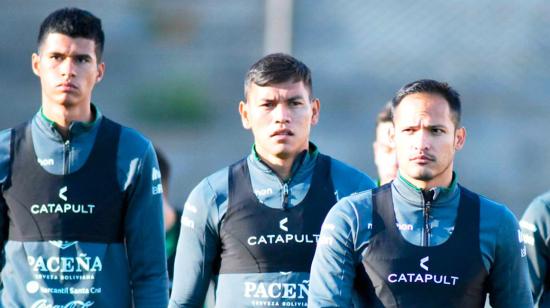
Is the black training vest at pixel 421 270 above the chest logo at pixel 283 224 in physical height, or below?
below

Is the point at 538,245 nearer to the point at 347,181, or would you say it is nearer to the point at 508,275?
the point at 347,181

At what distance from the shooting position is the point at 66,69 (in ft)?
21.0

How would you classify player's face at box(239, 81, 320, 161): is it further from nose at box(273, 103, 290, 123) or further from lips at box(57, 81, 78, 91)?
lips at box(57, 81, 78, 91)

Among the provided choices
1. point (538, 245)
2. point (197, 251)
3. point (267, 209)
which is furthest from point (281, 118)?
point (538, 245)

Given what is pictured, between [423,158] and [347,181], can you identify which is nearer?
[423,158]

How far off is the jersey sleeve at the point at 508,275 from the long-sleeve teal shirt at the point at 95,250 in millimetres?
1630

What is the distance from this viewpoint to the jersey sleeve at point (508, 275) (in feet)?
18.6

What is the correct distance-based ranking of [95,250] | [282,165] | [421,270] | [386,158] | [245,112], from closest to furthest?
[421,270] < [95,250] < [282,165] < [245,112] < [386,158]

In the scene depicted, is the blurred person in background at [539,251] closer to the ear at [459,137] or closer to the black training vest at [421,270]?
the ear at [459,137]

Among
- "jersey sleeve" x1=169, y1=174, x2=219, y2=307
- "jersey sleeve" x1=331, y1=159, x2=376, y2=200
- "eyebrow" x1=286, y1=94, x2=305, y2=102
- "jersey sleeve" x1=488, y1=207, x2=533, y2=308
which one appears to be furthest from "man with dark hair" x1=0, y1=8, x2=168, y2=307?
"jersey sleeve" x1=488, y1=207, x2=533, y2=308

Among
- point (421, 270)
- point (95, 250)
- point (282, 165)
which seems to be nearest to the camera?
point (421, 270)

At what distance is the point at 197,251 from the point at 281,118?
73 centimetres

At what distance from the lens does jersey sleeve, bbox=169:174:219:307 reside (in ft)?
20.9

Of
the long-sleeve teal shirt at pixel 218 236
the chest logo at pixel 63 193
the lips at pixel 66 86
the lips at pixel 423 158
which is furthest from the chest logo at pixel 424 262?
the lips at pixel 66 86
